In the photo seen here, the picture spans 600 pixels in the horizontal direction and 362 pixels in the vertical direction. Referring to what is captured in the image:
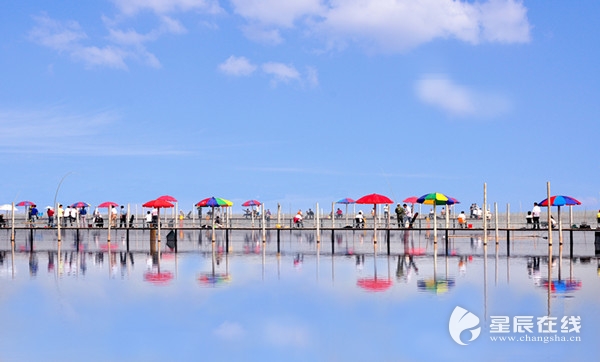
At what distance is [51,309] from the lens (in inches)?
826

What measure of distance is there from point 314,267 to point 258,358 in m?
17.0

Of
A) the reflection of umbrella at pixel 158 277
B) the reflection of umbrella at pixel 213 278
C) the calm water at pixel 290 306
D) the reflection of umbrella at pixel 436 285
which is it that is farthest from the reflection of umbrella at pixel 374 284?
the reflection of umbrella at pixel 158 277

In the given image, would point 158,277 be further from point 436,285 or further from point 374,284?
point 436,285

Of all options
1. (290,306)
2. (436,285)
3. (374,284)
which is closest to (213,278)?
(374,284)

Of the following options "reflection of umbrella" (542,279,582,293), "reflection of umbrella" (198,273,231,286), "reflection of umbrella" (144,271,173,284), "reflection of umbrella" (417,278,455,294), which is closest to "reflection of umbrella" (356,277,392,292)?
"reflection of umbrella" (417,278,455,294)

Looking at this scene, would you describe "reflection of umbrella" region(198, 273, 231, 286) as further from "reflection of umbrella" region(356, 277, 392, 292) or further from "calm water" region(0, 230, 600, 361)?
"reflection of umbrella" region(356, 277, 392, 292)

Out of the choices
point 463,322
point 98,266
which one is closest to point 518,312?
point 463,322

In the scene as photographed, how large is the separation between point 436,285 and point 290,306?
5.85 m

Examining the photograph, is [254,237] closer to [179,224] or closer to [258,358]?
[179,224]

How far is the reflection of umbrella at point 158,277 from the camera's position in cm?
2725

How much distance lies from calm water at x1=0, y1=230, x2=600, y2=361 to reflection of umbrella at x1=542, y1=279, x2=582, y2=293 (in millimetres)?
84

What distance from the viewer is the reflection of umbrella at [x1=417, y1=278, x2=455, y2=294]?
24200mm

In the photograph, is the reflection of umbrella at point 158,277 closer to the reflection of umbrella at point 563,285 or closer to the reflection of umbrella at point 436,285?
the reflection of umbrella at point 436,285

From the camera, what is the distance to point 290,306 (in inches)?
840
